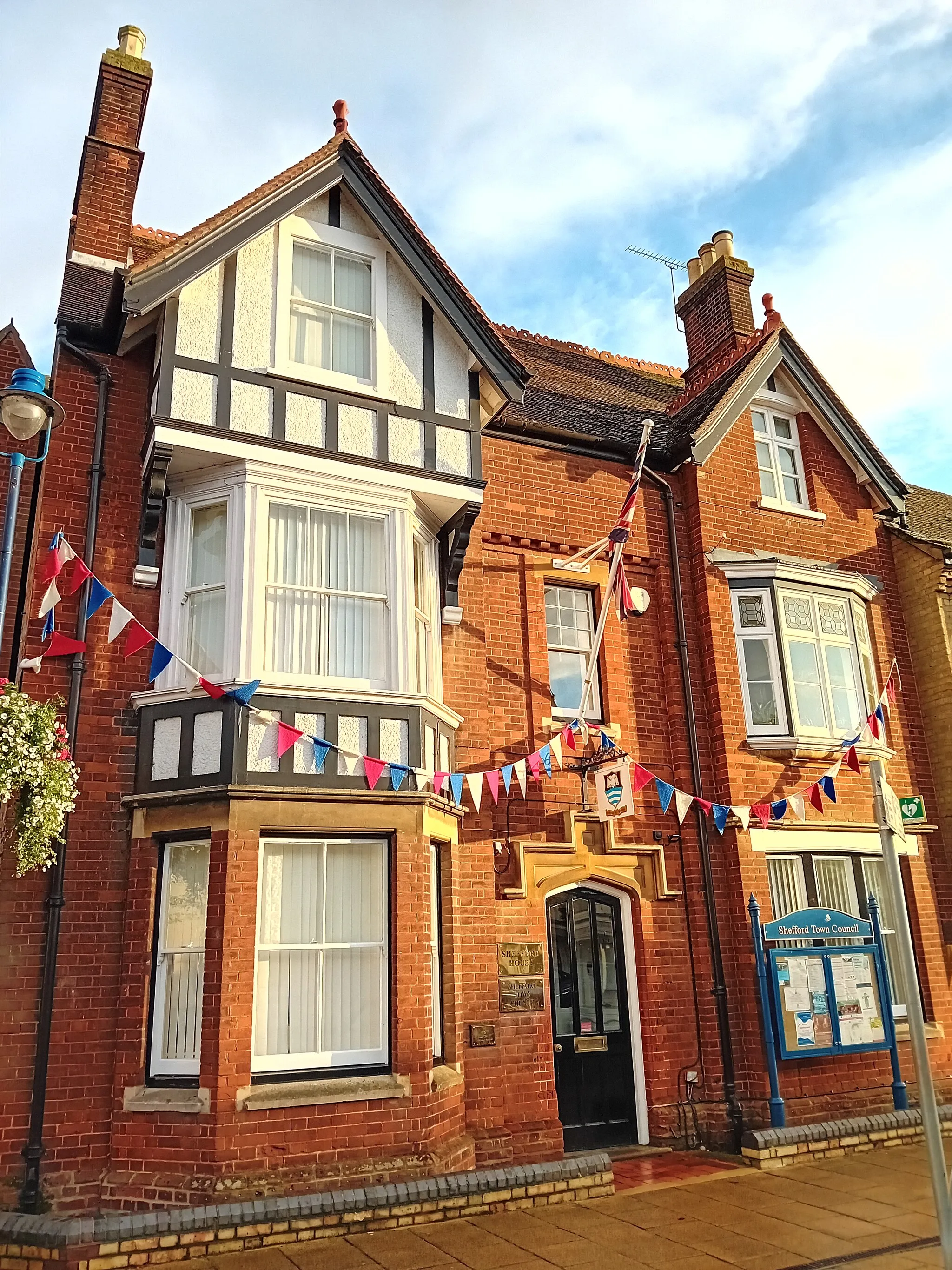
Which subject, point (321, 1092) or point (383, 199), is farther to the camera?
point (383, 199)

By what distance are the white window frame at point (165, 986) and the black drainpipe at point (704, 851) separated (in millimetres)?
6001

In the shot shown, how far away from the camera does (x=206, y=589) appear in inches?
383

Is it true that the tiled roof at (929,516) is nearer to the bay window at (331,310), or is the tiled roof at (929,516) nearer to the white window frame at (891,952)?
the white window frame at (891,952)

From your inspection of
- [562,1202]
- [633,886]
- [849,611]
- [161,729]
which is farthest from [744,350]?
[562,1202]

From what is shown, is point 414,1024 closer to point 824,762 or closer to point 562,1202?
point 562,1202

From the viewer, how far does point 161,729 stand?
9.21 meters

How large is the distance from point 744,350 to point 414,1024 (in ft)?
37.7

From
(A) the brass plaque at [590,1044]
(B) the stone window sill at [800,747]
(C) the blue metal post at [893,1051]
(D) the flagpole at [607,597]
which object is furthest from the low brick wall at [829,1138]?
(D) the flagpole at [607,597]

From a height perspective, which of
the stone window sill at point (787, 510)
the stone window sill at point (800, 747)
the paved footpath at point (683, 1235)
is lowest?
the paved footpath at point (683, 1235)

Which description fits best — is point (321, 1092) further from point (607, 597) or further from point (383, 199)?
point (383, 199)

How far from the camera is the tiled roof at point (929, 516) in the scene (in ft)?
50.8

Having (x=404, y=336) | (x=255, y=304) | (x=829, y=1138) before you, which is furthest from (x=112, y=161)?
(x=829, y=1138)

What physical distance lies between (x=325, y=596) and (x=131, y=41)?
7.48 meters

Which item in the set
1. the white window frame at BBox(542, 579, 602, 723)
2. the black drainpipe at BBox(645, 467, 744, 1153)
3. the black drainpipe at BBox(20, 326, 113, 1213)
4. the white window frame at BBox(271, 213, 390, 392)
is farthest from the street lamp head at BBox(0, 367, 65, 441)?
the black drainpipe at BBox(645, 467, 744, 1153)
